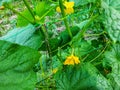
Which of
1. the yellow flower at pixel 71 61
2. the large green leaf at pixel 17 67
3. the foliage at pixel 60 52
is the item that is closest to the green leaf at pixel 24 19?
the foliage at pixel 60 52

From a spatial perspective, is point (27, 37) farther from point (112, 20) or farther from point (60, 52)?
point (112, 20)

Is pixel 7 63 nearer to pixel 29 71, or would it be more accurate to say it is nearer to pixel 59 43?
pixel 29 71

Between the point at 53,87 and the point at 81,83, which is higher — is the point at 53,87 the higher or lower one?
the lower one

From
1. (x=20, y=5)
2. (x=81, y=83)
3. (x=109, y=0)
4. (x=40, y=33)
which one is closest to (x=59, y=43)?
(x=40, y=33)

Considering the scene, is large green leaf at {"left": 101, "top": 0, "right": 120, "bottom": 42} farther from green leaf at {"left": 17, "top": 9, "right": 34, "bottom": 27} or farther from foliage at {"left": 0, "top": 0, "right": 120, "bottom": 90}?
green leaf at {"left": 17, "top": 9, "right": 34, "bottom": 27}

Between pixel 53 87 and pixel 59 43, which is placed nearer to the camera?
pixel 59 43

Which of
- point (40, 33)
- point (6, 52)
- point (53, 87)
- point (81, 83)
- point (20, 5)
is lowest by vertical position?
point (20, 5)
